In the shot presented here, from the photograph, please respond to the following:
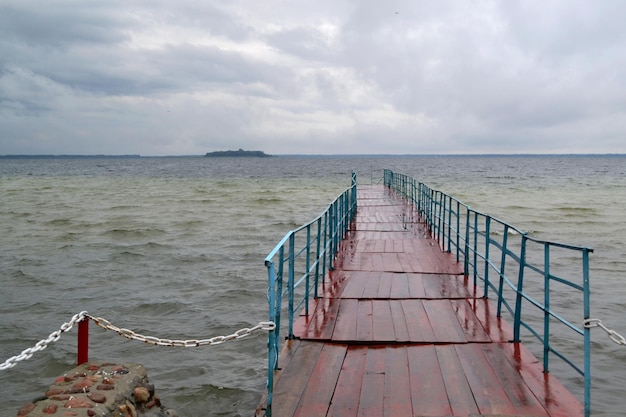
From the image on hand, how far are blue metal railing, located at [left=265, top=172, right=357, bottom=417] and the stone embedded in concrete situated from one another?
0.94m

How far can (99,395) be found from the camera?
360 centimetres

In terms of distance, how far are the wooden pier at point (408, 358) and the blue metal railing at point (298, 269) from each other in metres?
0.25

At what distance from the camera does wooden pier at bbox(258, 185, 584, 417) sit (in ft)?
13.5

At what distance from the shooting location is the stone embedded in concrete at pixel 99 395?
336 centimetres

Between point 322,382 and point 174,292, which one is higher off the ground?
point 322,382

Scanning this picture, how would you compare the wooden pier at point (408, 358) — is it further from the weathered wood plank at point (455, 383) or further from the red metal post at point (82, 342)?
the red metal post at point (82, 342)

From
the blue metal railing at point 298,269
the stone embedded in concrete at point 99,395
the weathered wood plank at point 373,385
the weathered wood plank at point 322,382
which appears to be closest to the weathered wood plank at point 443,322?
the weathered wood plank at point 373,385

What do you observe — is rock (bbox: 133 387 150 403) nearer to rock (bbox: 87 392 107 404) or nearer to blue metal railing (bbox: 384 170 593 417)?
rock (bbox: 87 392 107 404)

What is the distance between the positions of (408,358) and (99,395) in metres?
2.73

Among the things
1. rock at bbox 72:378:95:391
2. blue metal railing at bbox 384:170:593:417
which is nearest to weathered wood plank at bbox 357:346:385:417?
blue metal railing at bbox 384:170:593:417

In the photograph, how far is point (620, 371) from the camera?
6.98 m

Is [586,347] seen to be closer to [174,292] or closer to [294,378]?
[294,378]

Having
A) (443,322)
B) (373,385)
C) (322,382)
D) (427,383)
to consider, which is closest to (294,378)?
(322,382)

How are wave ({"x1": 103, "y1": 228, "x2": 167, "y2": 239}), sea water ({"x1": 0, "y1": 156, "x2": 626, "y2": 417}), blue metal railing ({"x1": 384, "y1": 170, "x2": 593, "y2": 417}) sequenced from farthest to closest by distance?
wave ({"x1": 103, "y1": 228, "x2": 167, "y2": 239}), sea water ({"x1": 0, "y1": 156, "x2": 626, "y2": 417}), blue metal railing ({"x1": 384, "y1": 170, "x2": 593, "y2": 417})
